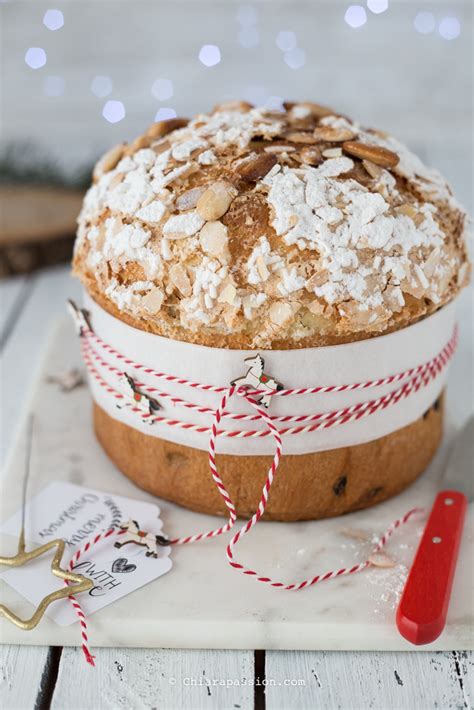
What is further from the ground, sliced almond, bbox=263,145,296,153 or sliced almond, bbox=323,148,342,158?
sliced almond, bbox=263,145,296,153

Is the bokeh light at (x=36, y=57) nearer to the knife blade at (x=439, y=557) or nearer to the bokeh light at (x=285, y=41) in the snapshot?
the bokeh light at (x=285, y=41)

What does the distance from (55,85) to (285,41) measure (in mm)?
838

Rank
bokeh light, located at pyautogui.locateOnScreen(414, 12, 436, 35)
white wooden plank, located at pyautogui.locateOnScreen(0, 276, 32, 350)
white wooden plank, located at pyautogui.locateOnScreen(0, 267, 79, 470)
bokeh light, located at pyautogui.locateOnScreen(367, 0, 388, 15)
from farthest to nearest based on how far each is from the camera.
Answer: bokeh light, located at pyautogui.locateOnScreen(414, 12, 436, 35) < bokeh light, located at pyautogui.locateOnScreen(367, 0, 388, 15) < white wooden plank, located at pyautogui.locateOnScreen(0, 276, 32, 350) < white wooden plank, located at pyautogui.locateOnScreen(0, 267, 79, 470)

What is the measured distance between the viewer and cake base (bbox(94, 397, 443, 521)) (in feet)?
4.74

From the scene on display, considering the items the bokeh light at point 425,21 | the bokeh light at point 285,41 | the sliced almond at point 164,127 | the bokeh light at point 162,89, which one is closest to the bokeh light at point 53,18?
the bokeh light at point 162,89

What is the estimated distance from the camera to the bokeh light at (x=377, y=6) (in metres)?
2.89

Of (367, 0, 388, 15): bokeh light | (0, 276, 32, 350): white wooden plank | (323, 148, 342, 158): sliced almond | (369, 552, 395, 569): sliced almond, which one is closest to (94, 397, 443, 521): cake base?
(369, 552, 395, 569): sliced almond

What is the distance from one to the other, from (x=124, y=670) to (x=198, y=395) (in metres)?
0.40

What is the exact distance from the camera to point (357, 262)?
4.36ft

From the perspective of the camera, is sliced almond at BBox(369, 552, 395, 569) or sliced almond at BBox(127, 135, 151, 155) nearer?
sliced almond at BBox(369, 552, 395, 569)

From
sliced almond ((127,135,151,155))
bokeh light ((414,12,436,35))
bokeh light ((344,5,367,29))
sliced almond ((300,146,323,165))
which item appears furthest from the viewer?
bokeh light ((414,12,436,35))

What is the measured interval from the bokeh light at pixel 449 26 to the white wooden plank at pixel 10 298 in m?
1.69

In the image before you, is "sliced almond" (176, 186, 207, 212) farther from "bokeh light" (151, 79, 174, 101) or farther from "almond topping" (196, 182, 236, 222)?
"bokeh light" (151, 79, 174, 101)

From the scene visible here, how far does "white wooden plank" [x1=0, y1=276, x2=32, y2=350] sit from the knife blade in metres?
1.11
